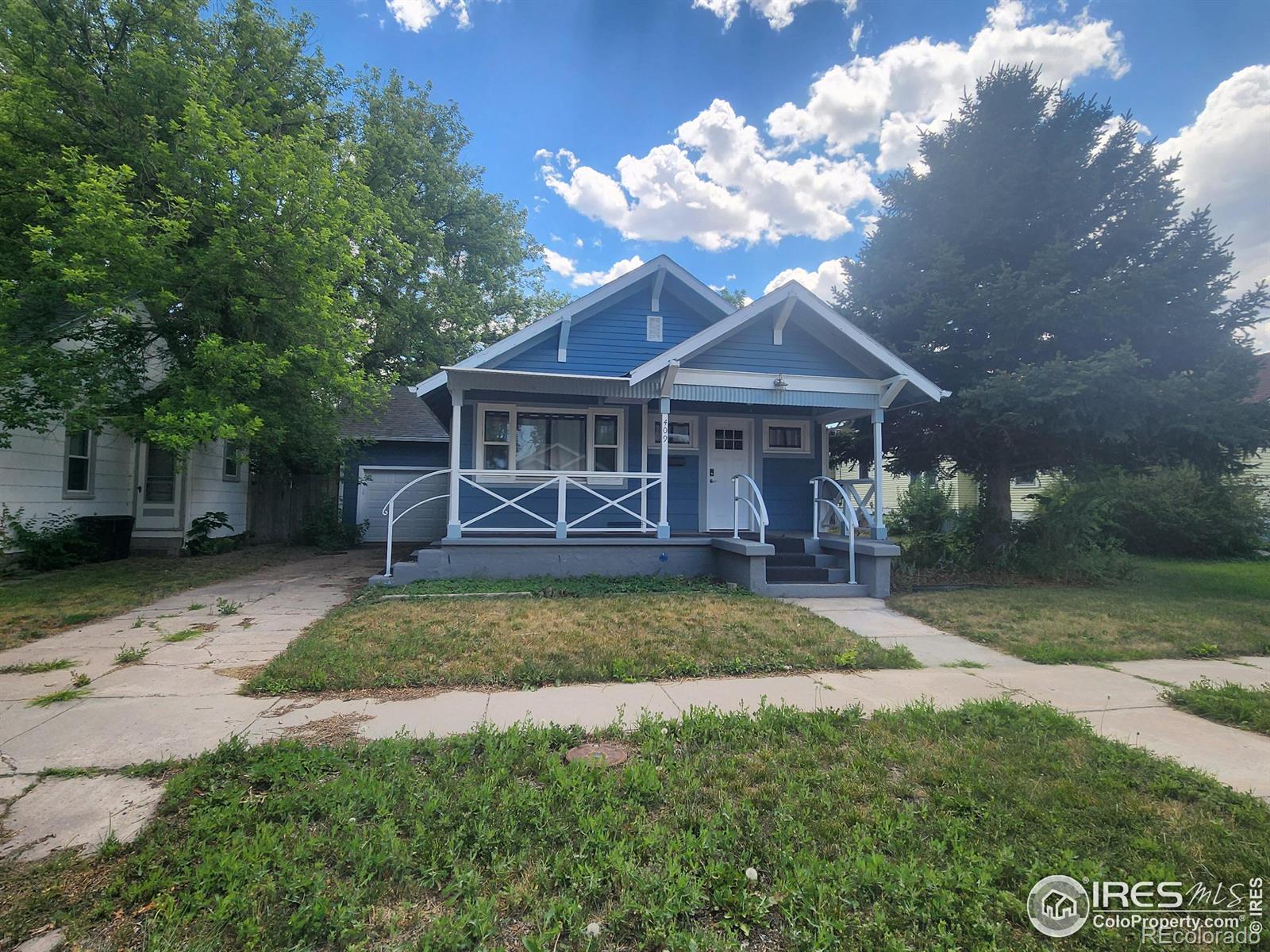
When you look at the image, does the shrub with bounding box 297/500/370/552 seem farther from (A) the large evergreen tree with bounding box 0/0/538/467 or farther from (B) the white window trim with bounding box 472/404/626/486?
(B) the white window trim with bounding box 472/404/626/486

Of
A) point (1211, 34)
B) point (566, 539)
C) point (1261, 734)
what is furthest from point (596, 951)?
point (1211, 34)

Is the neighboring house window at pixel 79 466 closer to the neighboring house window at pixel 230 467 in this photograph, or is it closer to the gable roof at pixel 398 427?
the neighboring house window at pixel 230 467

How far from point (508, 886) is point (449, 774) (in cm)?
Result: 97

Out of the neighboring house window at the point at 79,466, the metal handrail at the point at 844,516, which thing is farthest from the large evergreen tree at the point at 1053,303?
the neighboring house window at the point at 79,466

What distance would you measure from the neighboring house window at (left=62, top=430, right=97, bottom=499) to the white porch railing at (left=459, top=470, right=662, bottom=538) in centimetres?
750

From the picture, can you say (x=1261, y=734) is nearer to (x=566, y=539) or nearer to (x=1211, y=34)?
(x=566, y=539)

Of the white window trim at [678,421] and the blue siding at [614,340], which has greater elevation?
the blue siding at [614,340]

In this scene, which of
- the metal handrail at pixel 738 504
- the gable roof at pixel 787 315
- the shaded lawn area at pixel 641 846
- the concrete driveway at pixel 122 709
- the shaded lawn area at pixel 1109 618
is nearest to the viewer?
the shaded lawn area at pixel 641 846

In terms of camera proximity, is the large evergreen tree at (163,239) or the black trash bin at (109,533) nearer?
the large evergreen tree at (163,239)

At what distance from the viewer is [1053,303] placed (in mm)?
10125

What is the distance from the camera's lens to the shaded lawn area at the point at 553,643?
4.78 meters

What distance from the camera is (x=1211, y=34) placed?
8234 millimetres


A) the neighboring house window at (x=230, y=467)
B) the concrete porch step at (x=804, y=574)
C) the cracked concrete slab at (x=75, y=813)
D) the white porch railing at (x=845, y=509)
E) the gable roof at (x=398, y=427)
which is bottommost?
the cracked concrete slab at (x=75, y=813)

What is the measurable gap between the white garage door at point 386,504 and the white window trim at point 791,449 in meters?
9.21
